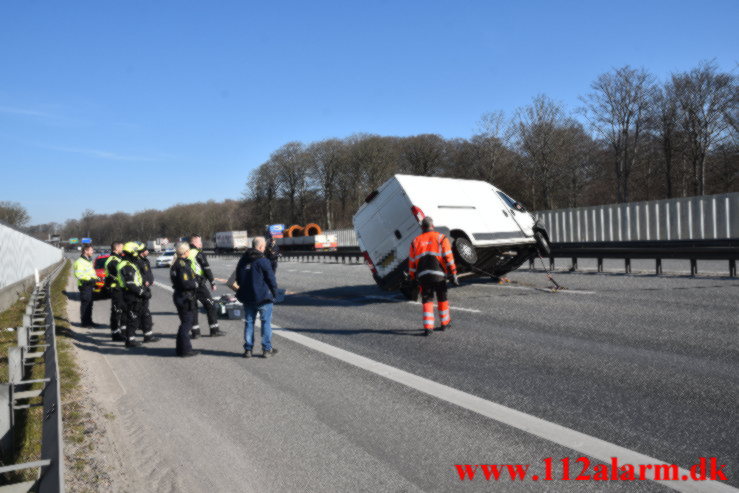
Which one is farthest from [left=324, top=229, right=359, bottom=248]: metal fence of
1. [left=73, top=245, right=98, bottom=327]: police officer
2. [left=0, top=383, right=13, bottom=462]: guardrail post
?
[left=0, top=383, right=13, bottom=462]: guardrail post

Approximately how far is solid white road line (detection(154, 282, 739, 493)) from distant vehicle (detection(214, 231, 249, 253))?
59.8m

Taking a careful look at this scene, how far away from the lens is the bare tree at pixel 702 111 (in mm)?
39500

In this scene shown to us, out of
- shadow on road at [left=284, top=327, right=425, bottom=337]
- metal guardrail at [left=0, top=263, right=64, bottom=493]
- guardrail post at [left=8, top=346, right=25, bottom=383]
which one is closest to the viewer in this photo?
metal guardrail at [left=0, top=263, right=64, bottom=493]

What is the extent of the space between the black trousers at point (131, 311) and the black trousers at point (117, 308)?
8cm

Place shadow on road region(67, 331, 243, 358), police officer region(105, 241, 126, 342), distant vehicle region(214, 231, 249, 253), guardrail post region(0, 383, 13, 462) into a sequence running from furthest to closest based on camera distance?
distant vehicle region(214, 231, 249, 253) → police officer region(105, 241, 126, 342) → shadow on road region(67, 331, 243, 358) → guardrail post region(0, 383, 13, 462)

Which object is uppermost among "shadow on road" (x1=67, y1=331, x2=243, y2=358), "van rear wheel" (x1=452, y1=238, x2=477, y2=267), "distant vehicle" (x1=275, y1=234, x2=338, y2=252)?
"distant vehicle" (x1=275, y1=234, x2=338, y2=252)

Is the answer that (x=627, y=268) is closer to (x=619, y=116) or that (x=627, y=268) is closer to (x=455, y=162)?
(x=619, y=116)

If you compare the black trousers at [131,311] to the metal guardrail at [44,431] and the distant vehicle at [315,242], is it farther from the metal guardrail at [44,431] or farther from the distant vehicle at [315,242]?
the distant vehicle at [315,242]

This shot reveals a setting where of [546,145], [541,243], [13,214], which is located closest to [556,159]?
[546,145]

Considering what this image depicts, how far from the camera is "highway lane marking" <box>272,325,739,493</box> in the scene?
3275 mm

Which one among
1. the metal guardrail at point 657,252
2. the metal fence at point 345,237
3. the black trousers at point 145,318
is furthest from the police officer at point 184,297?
the metal fence at point 345,237

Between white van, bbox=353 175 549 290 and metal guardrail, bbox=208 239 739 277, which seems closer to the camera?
white van, bbox=353 175 549 290

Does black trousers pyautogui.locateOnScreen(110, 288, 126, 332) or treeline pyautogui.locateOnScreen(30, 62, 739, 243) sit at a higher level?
treeline pyautogui.locateOnScreen(30, 62, 739, 243)

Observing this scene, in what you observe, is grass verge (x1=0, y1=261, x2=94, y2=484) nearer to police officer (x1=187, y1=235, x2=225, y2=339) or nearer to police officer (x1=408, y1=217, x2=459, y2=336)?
police officer (x1=187, y1=235, x2=225, y2=339)
